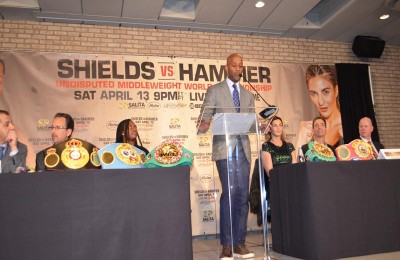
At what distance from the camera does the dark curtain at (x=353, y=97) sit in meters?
5.71

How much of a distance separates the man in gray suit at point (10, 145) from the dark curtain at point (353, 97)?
4.83m

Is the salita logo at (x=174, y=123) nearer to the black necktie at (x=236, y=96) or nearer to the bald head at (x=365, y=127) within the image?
the black necktie at (x=236, y=96)

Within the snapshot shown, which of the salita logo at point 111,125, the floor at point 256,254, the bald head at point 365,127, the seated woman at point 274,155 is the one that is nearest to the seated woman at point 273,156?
the seated woman at point 274,155

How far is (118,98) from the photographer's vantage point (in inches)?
194

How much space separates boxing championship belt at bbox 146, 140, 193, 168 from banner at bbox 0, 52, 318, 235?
8.49 feet

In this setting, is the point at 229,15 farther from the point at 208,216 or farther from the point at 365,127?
the point at 208,216

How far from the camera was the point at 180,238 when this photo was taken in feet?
6.97

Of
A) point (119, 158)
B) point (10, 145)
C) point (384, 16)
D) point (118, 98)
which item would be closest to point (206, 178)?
point (118, 98)

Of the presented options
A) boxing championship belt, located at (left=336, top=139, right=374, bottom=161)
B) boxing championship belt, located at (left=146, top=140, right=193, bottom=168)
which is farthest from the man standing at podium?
boxing championship belt, located at (left=336, top=139, right=374, bottom=161)

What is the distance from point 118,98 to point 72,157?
9.40 ft

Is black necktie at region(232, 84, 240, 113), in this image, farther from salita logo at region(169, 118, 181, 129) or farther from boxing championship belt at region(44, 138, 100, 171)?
salita logo at region(169, 118, 181, 129)

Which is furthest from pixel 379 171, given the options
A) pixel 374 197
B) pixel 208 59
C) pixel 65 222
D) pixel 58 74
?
pixel 58 74

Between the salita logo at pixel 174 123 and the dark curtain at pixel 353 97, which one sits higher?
the dark curtain at pixel 353 97

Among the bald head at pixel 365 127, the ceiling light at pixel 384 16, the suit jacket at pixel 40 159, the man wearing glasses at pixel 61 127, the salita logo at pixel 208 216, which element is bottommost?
the salita logo at pixel 208 216
